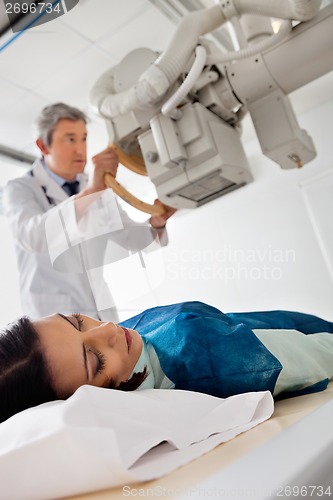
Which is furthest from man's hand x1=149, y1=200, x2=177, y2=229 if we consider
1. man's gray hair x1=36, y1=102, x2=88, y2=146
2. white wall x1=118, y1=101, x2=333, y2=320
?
white wall x1=118, y1=101, x2=333, y2=320

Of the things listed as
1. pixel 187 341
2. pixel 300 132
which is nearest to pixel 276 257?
pixel 300 132

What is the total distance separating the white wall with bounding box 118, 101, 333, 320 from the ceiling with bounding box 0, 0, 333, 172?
132 cm

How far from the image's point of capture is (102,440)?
16.9 inches

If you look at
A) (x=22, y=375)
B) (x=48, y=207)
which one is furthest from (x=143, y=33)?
(x=22, y=375)

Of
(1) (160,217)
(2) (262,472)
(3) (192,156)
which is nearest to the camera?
(2) (262,472)

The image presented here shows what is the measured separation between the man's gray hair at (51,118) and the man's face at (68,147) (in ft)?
0.05

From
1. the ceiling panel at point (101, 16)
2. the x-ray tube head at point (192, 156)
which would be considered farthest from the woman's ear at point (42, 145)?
the ceiling panel at point (101, 16)

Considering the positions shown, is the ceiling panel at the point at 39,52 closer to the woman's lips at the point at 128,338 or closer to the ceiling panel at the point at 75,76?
the ceiling panel at the point at 75,76

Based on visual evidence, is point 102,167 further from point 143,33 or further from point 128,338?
point 143,33

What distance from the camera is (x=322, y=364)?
985 millimetres

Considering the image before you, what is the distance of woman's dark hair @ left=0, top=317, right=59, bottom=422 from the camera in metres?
0.70

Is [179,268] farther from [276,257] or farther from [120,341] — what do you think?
[120,341]

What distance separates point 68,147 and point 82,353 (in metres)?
1.14

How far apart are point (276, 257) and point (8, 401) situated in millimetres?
2881
